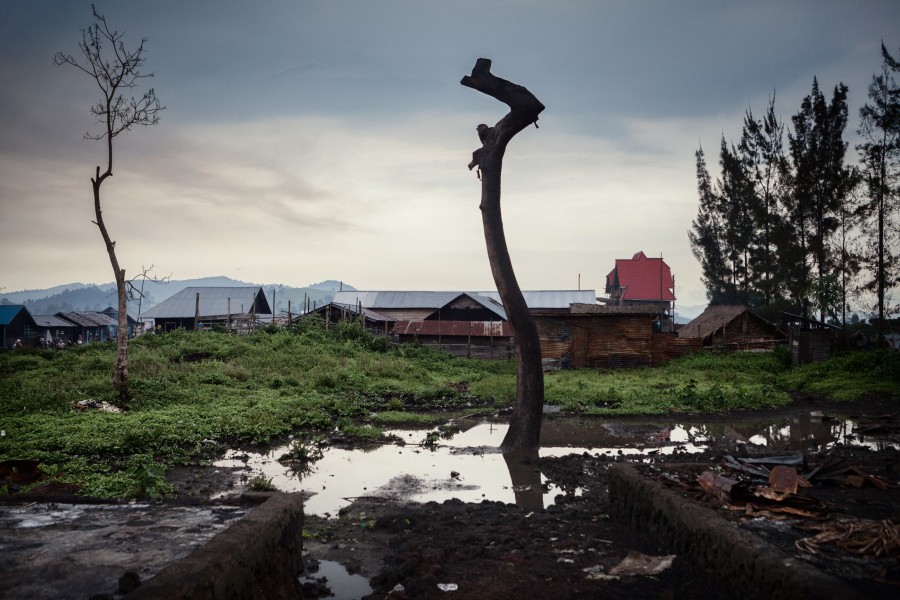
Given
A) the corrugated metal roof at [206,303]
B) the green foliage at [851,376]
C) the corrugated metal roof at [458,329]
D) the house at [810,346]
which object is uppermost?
the corrugated metal roof at [206,303]

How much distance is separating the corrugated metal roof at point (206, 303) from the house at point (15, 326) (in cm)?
766

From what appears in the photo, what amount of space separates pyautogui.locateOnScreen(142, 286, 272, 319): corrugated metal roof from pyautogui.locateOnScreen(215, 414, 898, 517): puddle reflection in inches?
1403

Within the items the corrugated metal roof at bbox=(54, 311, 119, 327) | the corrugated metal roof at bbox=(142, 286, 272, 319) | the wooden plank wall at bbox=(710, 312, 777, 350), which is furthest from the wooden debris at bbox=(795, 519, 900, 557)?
the corrugated metal roof at bbox=(54, 311, 119, 327)

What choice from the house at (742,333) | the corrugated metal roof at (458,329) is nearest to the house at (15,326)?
the corrugated metal roof at (458,329)

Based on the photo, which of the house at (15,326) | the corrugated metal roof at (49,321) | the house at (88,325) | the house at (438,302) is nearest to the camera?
the house at (438,302)

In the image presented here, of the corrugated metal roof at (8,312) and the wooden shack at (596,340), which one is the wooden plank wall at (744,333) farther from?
the corrugated metal roof at (8,312)

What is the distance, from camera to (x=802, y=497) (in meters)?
4.86

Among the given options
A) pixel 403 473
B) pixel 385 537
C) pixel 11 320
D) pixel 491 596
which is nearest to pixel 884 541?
pixel 491 596

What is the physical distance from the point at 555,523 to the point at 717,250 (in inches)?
1571

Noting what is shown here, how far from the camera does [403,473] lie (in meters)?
8.87

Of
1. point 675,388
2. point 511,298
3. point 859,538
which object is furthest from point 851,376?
point 859,538

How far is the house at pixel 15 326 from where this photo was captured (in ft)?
138

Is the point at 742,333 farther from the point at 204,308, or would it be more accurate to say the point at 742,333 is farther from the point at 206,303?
the point at 206,303

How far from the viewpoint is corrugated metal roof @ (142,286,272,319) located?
45131 millimetres
